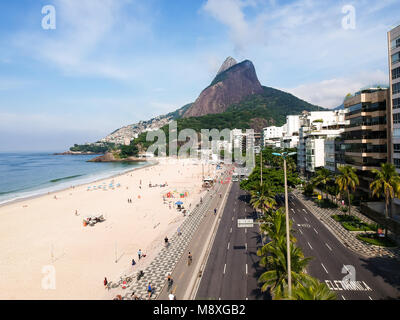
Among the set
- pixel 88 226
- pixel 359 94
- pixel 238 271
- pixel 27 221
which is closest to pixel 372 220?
pixel 359 94

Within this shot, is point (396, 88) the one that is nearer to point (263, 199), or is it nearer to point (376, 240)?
point (376, 240)

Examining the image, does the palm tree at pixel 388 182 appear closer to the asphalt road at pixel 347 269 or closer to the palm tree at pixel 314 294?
the asphalt road at pixel 347 269

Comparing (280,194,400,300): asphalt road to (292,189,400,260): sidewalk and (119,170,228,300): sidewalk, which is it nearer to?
(292,189,400,260): sidewalk

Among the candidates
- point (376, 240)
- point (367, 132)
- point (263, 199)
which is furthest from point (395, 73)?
point (263, 199)

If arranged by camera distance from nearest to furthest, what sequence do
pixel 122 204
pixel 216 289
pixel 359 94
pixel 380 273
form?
pixel 216 289 < pixel 380 273 < pixel 359 94 < pixel 122 204

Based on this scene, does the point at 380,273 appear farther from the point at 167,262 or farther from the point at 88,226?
the point at 88,226
